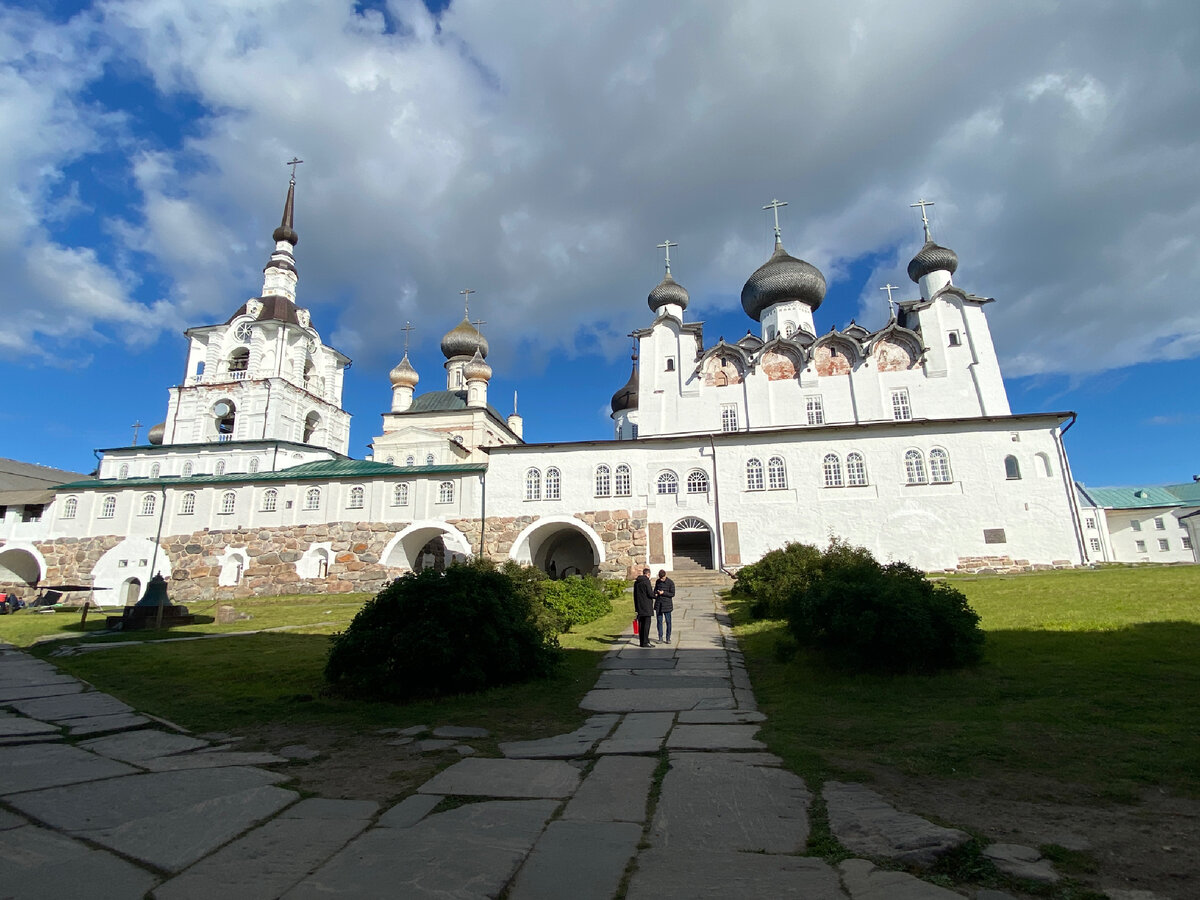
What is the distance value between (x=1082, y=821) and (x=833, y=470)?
2324 cm

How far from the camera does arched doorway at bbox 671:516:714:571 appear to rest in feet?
85.7

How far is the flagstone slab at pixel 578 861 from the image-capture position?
257 centimetres

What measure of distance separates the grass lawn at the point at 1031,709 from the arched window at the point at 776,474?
1494 cm

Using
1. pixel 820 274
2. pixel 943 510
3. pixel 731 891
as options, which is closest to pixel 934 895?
pixel 731 891

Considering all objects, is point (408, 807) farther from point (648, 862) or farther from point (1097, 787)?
point (1097, 787)

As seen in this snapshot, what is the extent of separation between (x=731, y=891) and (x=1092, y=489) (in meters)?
68.6

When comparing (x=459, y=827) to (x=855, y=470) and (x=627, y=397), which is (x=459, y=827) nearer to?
(x=855, y=470)

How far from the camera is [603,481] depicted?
27.0 metres

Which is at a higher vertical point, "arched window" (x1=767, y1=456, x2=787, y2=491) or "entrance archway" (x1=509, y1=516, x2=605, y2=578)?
"arched window" (x1=767, y1=456, x2=787, y2=491)

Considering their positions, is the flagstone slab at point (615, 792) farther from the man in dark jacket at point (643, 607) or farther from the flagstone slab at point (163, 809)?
the man in dark jacket at point (643, 607)

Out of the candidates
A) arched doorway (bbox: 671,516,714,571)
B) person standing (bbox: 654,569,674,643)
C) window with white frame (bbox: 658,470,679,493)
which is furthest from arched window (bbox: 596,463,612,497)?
person standing (bbox: 654,569,674,643)

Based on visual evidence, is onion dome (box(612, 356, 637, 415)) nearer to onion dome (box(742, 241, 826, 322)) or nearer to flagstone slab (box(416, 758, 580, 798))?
onion dome (box(742, 241, 826, 322))

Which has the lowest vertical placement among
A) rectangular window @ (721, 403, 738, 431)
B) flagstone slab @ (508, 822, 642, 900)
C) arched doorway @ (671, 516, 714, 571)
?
flagstone slab @ (508, 822, 642, 900)

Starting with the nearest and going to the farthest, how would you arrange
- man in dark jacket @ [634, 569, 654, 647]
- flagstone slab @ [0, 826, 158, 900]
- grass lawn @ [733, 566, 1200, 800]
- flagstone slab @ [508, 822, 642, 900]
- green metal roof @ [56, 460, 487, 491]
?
flagstone slab @ [0, 826, 158, 900]
flagstone slab @ [508, 822, 642, 900]
grass lawn @ [733, 566, 1200, 800]
man in dark jacket @ [634, 569, 654, 647]
green metal roof @ [56, 460, 487, 491]
